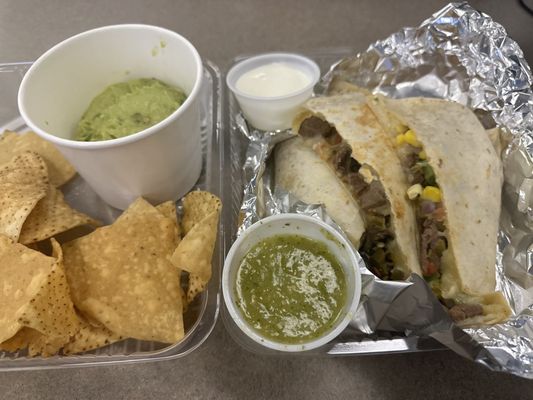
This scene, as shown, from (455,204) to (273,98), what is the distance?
77 cm

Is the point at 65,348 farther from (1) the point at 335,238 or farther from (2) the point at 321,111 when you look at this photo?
(2) the point at 321,111

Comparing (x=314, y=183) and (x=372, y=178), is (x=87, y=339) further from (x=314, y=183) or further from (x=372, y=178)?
(x=372, y=178)

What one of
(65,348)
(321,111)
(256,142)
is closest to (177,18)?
(256,142)

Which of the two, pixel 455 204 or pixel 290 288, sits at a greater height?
pixel 455 204

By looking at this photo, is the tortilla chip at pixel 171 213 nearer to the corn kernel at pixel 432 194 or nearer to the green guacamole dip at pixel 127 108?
the green guacamole dip at pixel 127 108

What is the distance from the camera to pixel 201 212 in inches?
56.8

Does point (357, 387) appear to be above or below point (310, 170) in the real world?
below

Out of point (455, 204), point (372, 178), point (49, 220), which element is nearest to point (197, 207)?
point (49, 220)

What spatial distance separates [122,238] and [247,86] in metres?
0.82

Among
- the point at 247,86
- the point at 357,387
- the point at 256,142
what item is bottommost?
the point at 357,387

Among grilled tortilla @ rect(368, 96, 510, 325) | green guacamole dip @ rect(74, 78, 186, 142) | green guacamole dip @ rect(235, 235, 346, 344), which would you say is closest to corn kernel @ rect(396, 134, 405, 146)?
grilled tortilla @ rect(368, 96, 510, 325)

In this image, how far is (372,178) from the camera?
1.43 metres

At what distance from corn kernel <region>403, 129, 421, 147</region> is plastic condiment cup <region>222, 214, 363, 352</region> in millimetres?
453

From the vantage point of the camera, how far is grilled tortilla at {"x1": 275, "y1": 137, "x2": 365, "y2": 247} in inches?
56.4
